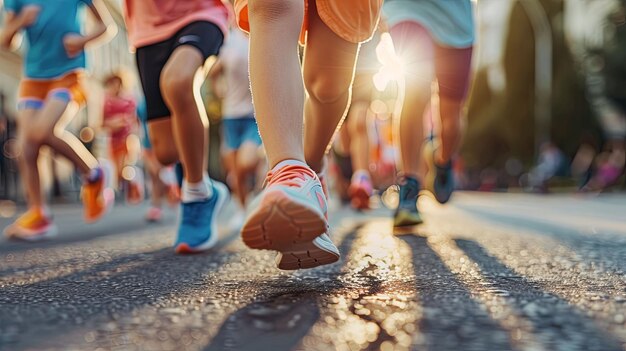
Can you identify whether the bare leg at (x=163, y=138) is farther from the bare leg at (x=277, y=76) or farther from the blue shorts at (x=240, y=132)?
the blue shorts at (x=240, y=132)

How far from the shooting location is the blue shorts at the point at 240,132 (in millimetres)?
6430

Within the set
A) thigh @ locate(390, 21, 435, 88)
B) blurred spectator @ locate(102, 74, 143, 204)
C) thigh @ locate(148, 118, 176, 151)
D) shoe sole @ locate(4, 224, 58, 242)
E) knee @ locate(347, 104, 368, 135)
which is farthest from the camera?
blurred spectator @ locate(102, 74, 143, 204)

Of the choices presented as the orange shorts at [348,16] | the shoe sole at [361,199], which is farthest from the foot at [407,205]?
the shoe sole at [361,199]

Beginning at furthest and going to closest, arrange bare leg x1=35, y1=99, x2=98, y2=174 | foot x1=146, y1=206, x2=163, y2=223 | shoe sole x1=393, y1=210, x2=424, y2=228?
1. foot x1=146, y1=206, x2=163, y2=223
2. bare leg x1=35, y1=99, x2=98, y2=174
3. shoe sole x1=393, y1=210, x2=424, y2=228

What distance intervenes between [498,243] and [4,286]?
6.84ft

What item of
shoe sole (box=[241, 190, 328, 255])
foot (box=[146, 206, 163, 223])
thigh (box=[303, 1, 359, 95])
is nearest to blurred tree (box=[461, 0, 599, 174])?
foot (box=[146, 206, 163, 223])

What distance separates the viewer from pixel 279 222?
1.71 metres

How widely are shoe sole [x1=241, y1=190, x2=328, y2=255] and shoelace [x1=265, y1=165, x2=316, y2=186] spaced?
0.09 m

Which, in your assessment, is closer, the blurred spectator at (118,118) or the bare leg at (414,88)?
the bare leg at (414,88)

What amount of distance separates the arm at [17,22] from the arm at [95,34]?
0.24 metres

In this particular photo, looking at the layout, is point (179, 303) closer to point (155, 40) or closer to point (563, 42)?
point (155, 40)

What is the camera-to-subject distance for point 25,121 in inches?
195

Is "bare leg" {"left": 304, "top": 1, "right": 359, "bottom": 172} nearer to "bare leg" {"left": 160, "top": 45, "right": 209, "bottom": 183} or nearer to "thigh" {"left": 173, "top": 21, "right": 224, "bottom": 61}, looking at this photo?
"bare leg" {"left": 160, "top": 45, "right": 209, "bottom": 183}

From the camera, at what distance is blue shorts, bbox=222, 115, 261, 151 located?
6430 millimetres
